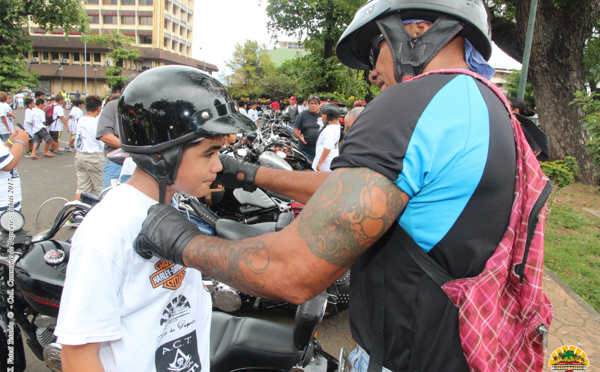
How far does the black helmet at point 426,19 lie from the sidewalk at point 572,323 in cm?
340

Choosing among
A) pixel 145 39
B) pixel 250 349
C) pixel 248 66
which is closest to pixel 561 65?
pixel 250 349

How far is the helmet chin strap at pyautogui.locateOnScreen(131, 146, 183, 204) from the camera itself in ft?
4.95

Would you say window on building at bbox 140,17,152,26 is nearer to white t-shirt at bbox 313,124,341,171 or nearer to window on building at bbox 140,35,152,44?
window on building at bbox 140,35,152,44

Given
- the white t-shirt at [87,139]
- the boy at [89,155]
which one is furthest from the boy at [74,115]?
the white t-shirt at [87,139]

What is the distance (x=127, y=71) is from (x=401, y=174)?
65.6m

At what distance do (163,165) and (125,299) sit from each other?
20.9 inches

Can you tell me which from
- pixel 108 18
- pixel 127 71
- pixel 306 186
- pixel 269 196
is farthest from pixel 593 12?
pixel 108 18

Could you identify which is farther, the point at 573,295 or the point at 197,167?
the point at 573,295

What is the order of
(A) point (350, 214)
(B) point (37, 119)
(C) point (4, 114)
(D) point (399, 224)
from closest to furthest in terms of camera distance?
(A) point (350, 214) → (D) point (399, 224) → (C) point (4, 114) → (B) point (37, 119)

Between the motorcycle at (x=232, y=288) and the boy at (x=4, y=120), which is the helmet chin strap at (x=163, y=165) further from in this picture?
the boy at (x=4, y=120)

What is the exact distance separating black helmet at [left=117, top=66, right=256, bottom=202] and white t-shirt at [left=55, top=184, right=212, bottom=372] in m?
0.16

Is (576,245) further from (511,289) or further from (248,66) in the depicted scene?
(248,66)

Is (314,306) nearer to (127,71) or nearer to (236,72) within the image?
(236,72)

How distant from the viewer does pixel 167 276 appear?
58.1 inches
